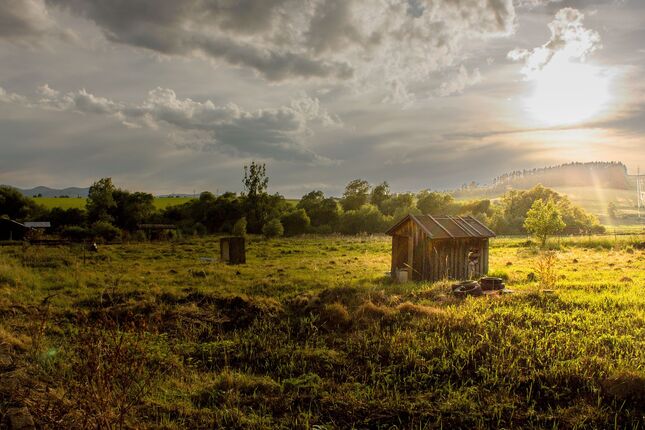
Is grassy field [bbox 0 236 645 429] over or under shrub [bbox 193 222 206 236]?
under

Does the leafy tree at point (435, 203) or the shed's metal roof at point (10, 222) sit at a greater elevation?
the leafy tree at point (435, 203)

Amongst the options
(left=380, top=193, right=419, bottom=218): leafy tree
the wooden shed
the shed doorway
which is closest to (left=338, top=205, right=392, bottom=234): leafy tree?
(left=380, top=193, right=419, bottom=218): leafy tree

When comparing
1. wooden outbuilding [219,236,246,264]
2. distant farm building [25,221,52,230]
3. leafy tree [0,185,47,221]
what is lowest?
wooden outbuilding [219,236,246,264]

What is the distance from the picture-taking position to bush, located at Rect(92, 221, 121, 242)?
2039 inches

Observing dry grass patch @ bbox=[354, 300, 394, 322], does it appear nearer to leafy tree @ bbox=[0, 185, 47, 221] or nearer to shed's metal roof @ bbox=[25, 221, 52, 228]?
shed's metal roof @ bbox=[25, 221, 52, 228]

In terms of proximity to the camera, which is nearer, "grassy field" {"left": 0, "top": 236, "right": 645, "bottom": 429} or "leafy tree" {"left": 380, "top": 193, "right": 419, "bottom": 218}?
"grassy field" {"left": 0, "top": 236, "right": 645, "bottom": 429}

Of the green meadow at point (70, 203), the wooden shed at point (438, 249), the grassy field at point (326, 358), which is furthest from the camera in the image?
the green meadow at point (70, 203)

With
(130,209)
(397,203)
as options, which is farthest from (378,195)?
(130,209)

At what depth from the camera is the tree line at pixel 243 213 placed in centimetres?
5908

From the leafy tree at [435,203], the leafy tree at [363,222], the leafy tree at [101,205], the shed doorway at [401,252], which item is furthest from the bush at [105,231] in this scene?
the leafy tree at [435,203]

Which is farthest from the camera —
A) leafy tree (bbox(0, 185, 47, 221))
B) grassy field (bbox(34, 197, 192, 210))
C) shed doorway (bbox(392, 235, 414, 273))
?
grassy field (bbox(34, 197, 192, 210))

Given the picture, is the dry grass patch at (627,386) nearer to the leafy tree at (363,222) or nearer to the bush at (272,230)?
the bush at (272,230)

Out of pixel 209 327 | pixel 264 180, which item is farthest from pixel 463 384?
pixel 264 180

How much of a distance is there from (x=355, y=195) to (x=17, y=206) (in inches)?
2127
